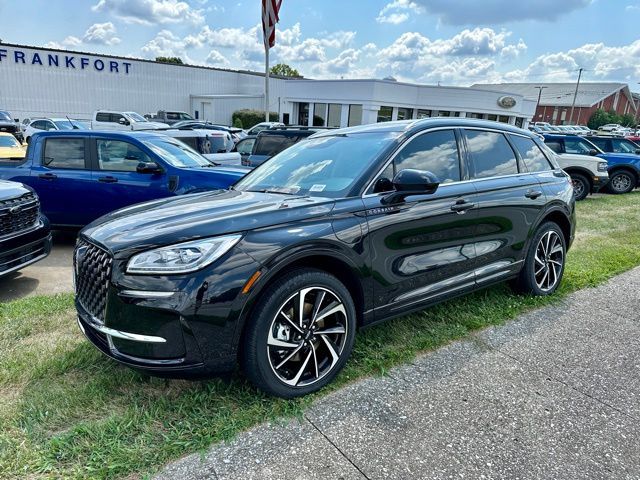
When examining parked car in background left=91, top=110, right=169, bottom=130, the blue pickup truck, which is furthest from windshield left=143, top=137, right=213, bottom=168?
parked car in background left=91, top=110, right=169, bottom=130

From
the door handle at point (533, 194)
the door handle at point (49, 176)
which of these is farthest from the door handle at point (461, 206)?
the door handle at point (49, 176)

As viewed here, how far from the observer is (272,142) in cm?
1052

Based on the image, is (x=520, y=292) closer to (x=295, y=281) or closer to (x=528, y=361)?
(x=528, y=361)

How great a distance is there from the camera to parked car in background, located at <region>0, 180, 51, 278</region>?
446 cm

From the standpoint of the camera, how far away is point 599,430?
8.65ft

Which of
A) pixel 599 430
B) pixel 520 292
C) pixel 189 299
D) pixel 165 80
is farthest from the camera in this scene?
pixel 165 80

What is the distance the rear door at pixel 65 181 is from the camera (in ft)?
21.2

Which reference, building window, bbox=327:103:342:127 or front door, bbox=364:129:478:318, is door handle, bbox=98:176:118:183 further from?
building window, bbox=327:103:342:127

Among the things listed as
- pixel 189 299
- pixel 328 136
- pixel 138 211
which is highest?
pixel 328 136

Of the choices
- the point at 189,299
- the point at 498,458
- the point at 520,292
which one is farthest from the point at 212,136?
the point at 498,458

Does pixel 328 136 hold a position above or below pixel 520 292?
above

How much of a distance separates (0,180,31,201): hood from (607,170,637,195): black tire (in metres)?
15.8

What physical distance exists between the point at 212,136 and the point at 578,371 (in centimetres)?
946

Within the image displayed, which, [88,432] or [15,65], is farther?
[15,65]
